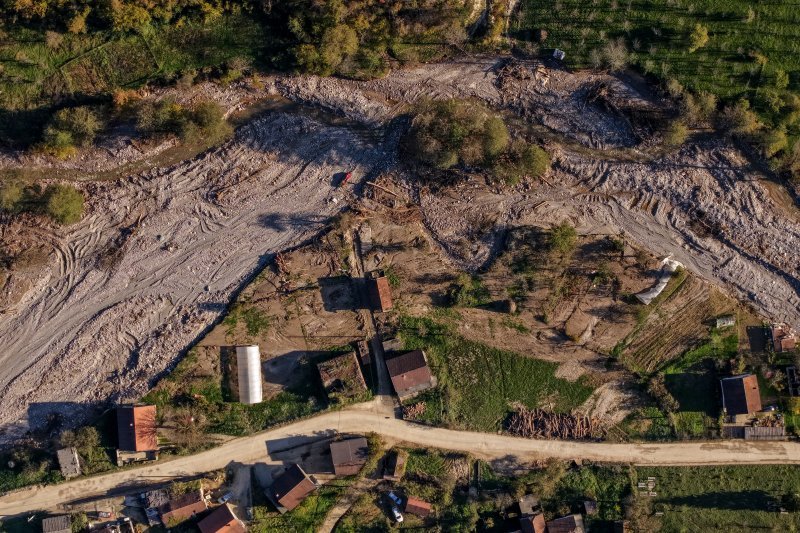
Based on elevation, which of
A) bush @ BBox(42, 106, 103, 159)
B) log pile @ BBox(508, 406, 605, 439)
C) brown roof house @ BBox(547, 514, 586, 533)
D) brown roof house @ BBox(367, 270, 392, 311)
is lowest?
brown roof house @ BBox(547, 514, 586, 533)

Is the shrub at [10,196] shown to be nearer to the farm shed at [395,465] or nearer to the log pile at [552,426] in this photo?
the farm shed at [395,465]

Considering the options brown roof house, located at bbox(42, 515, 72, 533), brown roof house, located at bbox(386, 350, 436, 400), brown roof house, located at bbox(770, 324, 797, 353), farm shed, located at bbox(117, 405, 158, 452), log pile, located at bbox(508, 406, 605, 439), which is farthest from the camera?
log pile, located at bbox(508, 406, 605, 439)

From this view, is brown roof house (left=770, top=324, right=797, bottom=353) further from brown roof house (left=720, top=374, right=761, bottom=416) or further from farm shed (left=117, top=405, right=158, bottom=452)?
farm shed (left=117, top=405, right=158, bottom=452)

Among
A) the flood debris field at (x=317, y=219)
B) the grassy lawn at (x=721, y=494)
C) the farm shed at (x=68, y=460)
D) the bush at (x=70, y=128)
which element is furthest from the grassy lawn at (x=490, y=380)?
the bush at (x=70, y=128)

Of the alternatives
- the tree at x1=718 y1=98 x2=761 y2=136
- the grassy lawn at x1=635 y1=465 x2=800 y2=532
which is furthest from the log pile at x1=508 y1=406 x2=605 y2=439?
the tree at x1=718 y1=98 x2=761 y2=136

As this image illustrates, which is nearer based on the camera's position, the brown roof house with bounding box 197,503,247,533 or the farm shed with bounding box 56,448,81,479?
the brown roof house with bounding box 197,503,247,533

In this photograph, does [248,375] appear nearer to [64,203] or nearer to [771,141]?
[64,203]

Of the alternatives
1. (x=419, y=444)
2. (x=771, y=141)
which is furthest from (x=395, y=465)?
(x=771, y=141)
